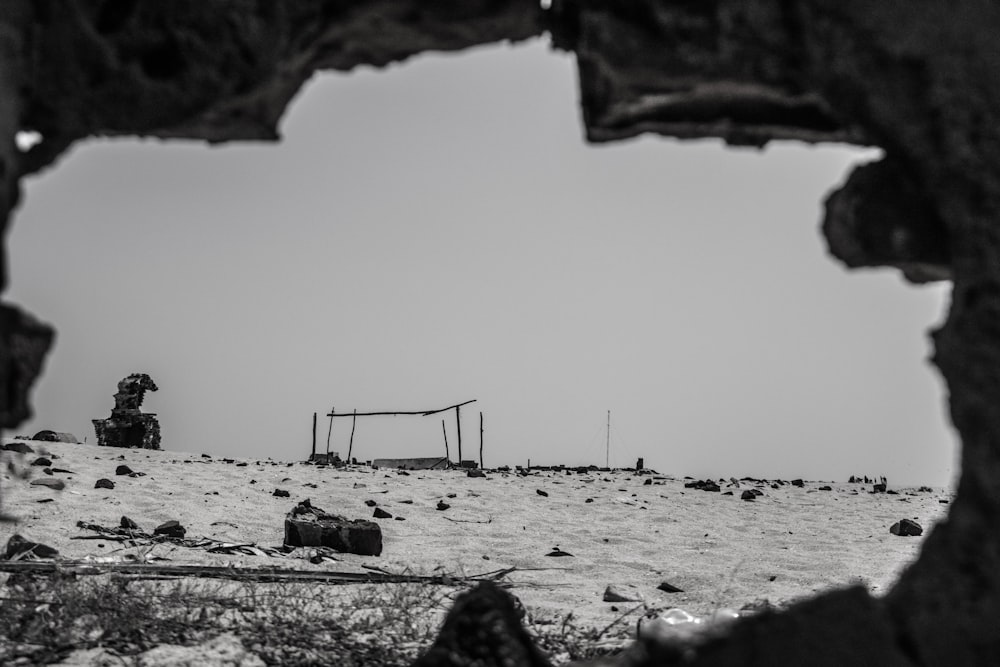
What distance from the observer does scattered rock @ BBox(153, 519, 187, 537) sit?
272 inches

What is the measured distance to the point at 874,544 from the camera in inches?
363

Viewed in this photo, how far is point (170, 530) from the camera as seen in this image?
6.95 m

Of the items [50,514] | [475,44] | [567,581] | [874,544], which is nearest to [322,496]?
[50,514]

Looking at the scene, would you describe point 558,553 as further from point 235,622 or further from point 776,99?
point 776,99

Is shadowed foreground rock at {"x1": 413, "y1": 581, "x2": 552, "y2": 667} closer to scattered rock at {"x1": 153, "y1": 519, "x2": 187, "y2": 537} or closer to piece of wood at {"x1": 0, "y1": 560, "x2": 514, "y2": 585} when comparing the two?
piece of wood at {"x1": 0, "y1": 560, "x2": 514, "y2": 585}

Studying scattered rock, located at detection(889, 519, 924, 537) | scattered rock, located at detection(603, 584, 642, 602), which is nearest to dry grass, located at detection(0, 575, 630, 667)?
scattered rock, located at detection(603, 584, 642, 602)

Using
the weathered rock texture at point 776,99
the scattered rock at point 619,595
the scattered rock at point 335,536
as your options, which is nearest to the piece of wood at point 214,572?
the scattered rock at point 619,595

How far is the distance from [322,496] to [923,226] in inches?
347

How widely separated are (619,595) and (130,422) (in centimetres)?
1393

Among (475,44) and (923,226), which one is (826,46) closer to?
(923,226)

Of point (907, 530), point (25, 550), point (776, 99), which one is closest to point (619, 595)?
point (25, 550)

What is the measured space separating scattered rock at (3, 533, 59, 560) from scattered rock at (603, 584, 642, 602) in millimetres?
3936

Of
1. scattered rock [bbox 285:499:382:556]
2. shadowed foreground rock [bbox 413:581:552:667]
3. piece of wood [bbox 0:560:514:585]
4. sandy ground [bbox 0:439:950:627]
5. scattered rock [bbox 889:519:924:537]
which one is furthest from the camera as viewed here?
scattered rock [bbox 889:519:924:537]

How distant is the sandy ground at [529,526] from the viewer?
21.3ft
